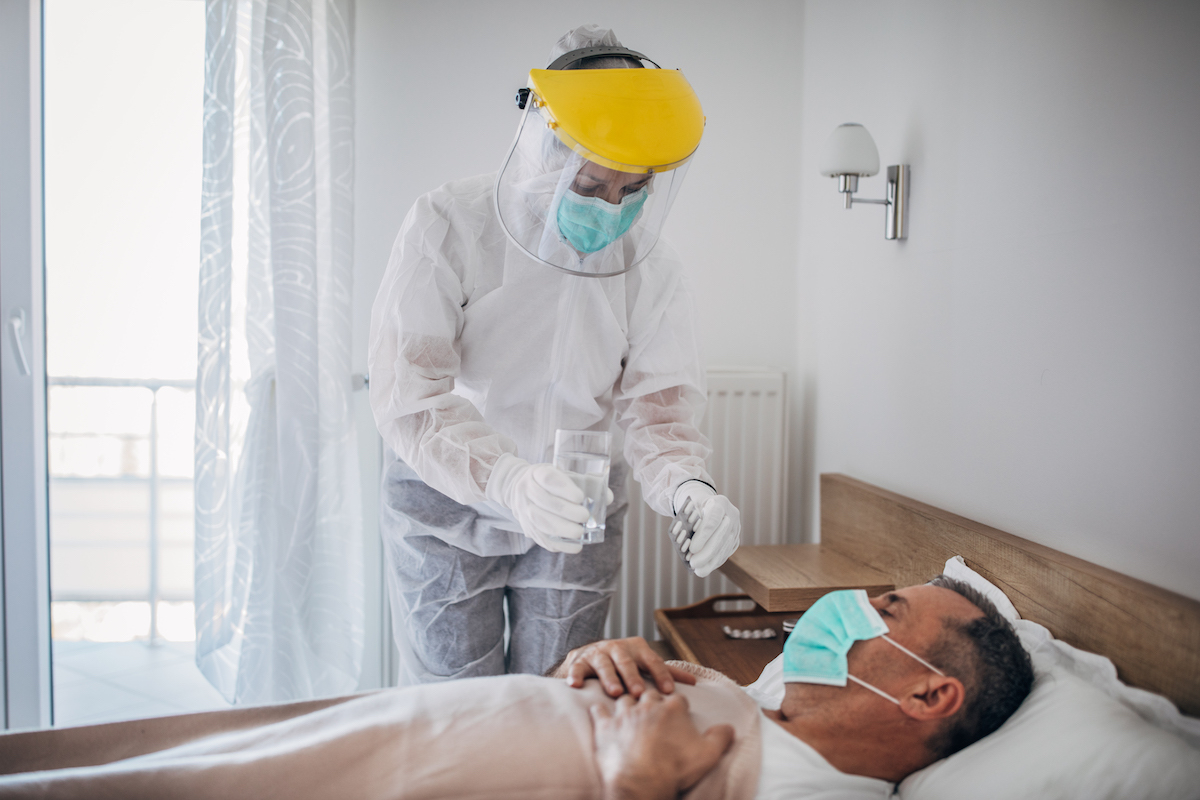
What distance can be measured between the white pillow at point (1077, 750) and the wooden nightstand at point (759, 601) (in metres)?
0.33

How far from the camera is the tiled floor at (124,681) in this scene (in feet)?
6.79

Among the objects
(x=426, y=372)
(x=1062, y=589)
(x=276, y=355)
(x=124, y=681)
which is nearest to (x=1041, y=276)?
(x=1062, y=589)


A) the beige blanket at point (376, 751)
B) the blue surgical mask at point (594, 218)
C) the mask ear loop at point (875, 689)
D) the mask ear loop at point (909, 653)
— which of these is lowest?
the beige blanket at point (376, 751)

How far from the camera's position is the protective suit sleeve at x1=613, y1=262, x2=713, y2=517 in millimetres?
1319

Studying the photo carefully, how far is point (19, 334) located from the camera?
166 centimetres

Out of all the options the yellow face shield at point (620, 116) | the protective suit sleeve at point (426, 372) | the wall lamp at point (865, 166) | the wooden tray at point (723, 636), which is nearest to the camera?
the yellow face shield at point (620, 116)

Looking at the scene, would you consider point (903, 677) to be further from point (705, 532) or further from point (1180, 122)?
point (1180, 122)

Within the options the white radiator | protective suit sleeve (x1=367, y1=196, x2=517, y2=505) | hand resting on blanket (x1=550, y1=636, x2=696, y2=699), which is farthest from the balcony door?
hand resting on blanket (x1=550, y1=636, x2=696, y2=699)

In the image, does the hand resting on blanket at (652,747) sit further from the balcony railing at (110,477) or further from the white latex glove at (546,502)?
the balcony railing at (110,477)

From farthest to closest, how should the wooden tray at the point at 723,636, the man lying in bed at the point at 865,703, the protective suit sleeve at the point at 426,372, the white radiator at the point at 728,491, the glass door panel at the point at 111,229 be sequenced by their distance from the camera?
the white radiator at the point at 728,491, the glass door panel at the point at 111,229, the wooden tray at the point at 723,636, the protective suit sleeve at the point at 426,372, the man lying in bed at the point at 865,703

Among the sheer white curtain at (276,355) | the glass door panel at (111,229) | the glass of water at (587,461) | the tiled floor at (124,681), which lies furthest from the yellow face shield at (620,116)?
the tiled floor at (124,681)

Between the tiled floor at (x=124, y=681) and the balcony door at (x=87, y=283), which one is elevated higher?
the balcony door at (x=87, y=283)

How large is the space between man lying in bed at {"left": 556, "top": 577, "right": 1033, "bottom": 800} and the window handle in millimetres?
1587

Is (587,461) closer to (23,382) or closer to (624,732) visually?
(624,732)
